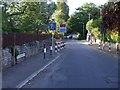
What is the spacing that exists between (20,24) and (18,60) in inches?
874

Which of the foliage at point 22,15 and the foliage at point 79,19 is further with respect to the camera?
the foliage at point 79,19

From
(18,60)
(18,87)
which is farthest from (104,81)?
(18,60)

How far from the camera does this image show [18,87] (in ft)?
40.7

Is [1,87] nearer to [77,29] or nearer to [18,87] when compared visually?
[18,87]

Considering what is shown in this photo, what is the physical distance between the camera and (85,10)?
139875 millimetres

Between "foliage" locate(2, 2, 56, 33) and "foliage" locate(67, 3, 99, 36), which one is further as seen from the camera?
"foliage" locate(67, 3, 99, 36)

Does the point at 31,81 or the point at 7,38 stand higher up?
the point at 7,38

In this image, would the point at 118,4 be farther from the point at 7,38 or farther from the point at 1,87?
the point at 1,87

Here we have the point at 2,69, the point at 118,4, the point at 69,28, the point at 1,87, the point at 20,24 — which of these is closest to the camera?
the point at 1,87

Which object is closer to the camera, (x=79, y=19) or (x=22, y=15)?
(x=22, y=15)

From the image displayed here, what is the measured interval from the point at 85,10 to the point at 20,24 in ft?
318

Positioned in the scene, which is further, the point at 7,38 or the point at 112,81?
the point at 7,38

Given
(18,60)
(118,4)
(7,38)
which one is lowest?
(18,60)

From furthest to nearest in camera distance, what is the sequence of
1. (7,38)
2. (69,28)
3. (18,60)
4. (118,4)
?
(69,28) < (118,4) < (18,60) < (7,38)
